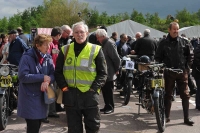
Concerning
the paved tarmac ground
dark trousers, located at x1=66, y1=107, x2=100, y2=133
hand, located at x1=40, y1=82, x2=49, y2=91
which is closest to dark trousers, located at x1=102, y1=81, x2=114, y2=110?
the paved tarmac ground

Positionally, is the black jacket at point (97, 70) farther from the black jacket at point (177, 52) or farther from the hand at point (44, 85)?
the black jacket at point (177, 52)

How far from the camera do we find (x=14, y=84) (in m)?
6.67

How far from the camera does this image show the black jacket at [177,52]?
6301mm

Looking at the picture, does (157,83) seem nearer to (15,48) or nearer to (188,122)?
(188,122)

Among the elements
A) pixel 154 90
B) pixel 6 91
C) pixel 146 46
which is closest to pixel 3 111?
pixel 6 91

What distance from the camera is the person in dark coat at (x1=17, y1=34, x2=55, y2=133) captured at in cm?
409

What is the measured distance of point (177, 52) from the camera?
6.29 m

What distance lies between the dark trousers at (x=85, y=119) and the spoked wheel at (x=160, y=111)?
1868mm

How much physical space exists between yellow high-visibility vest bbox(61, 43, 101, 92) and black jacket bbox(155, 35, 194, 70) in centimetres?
253

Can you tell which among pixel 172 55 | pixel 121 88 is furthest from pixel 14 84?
pixel 121 88

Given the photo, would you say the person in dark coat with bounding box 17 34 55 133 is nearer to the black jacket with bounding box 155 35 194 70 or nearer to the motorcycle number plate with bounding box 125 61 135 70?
the black jacket with bounding box 155 35 194 70

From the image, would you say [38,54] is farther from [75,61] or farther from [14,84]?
[14,84]

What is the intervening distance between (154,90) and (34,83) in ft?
9.01

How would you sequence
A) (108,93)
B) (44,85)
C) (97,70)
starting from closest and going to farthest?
(44,85), (97,70), (108,93)
